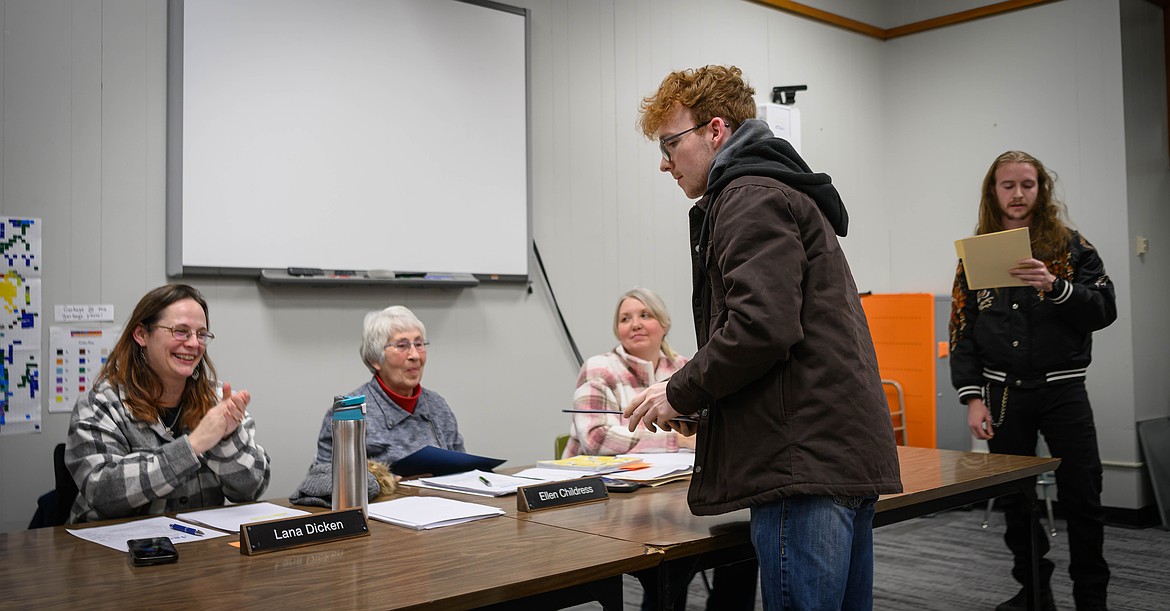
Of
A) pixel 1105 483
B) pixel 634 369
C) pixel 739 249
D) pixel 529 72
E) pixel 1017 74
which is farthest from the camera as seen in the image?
pixel 1017 74

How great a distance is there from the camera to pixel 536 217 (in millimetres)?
4375

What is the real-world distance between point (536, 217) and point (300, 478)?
1590mm

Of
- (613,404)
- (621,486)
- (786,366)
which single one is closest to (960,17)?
(613,404)

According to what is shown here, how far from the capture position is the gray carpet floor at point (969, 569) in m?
3.64

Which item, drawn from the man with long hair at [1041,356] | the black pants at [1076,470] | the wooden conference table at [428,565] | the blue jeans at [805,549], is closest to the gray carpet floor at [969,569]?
the man with long hair at [1041,356]

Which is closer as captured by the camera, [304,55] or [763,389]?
[763,389]

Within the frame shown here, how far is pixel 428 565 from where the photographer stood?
1547mm

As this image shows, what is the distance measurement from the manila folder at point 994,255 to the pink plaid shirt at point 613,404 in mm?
1095

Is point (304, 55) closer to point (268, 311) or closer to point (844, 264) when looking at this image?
point (268, 311)

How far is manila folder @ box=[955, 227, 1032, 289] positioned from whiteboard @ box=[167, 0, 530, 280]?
6.27 ft

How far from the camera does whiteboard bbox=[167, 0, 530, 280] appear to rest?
3361mm

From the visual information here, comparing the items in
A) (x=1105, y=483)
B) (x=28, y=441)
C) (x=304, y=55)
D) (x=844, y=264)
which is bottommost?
(x=1105, y=483)

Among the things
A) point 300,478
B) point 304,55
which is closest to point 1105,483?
point 300,478

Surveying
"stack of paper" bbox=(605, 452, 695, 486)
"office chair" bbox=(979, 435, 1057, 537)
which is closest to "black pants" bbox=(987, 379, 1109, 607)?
"stack of paper" bbox=(605, 452, 695, 486)
